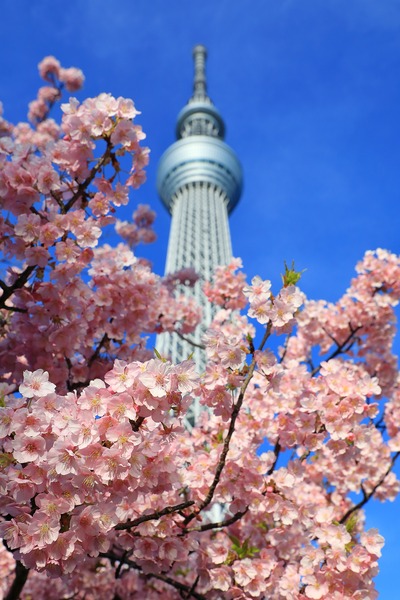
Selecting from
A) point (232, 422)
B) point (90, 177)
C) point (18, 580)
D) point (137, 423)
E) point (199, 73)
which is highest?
point (199, 73)

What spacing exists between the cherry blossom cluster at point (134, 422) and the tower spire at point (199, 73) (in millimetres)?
76180

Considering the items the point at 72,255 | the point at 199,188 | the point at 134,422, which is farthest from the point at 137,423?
the point at 199,188

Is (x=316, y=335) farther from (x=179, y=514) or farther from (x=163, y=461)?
(x=163, y=461)

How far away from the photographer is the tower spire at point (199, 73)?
2991 inches

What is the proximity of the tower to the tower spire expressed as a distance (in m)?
0.15

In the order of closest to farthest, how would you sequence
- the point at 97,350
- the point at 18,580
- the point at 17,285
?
1. the point at 18,580
2. the point at 17,285
3. the point at 97,350

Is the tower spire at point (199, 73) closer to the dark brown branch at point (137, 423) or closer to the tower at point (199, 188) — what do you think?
the tower at point (199, 188)

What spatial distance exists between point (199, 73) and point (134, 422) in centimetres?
8350

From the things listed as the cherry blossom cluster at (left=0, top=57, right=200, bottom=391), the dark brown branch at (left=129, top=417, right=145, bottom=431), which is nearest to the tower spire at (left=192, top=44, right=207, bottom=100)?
the cherry blossom cluster at (left=0, top=57, right=200, bottom=391)

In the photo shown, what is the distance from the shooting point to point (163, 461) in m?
2.37

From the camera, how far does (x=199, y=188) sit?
2520 inches

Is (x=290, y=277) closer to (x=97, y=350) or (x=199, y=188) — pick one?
(x=97, y=350)

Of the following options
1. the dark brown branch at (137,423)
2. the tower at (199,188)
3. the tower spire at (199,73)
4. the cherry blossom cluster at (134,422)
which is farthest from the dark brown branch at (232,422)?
the tower spire at (199,73)

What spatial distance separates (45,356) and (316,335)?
391cm
